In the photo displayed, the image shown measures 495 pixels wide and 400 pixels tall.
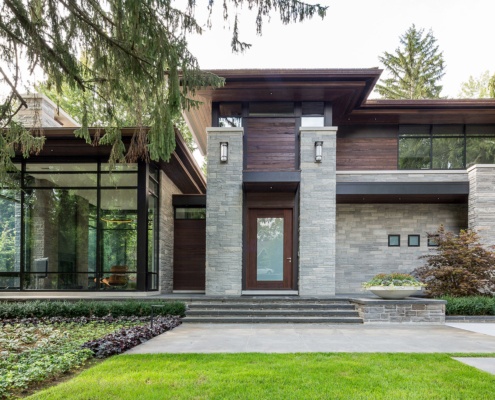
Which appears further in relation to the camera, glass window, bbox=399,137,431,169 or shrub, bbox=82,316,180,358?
glass window, bbox=399,137,431,169

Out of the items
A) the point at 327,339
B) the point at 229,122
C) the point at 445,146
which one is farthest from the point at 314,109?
the point at 327,339

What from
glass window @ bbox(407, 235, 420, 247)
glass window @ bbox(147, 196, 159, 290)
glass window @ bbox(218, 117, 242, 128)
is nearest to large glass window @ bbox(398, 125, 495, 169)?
glass window @ bbox(407, 235, 420, 247)

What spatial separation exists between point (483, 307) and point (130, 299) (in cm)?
861

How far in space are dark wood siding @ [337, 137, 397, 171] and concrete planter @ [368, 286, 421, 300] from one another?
4802 millimetres

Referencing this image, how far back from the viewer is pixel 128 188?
10.8 metres

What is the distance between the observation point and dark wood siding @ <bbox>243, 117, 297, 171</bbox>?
11.5 meters

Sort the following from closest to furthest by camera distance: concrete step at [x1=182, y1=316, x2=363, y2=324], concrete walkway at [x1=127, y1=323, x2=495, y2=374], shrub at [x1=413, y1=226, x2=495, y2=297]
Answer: concrete walkway at [x1=127, y1=323, x2=495, y2=374]
concrete step at [x1=182, y1=316, x2=363, y2=324]
shrub at [x1=413, y1=226, x2=495, y2=297]

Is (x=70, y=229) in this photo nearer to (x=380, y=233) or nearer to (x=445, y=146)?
(x=380, y=233)

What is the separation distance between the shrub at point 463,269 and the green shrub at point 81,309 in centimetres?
693

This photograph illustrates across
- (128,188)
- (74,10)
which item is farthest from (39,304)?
(74,10)

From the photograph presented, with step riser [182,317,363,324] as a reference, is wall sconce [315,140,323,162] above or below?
above

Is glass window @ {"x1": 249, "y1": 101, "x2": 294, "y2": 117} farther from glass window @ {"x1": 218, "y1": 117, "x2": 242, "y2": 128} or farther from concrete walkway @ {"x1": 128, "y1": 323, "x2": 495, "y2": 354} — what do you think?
concrete walkway @ {"x1": 128, "y1": 323, "x2": 495, "y2": 354}

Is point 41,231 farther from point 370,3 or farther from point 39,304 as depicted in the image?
point 370,3

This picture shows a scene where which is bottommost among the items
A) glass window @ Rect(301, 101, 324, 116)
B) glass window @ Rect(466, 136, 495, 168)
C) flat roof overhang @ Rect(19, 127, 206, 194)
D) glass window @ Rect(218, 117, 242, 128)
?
flat roof overhang @ Rect(19, 127, 206, 194)
